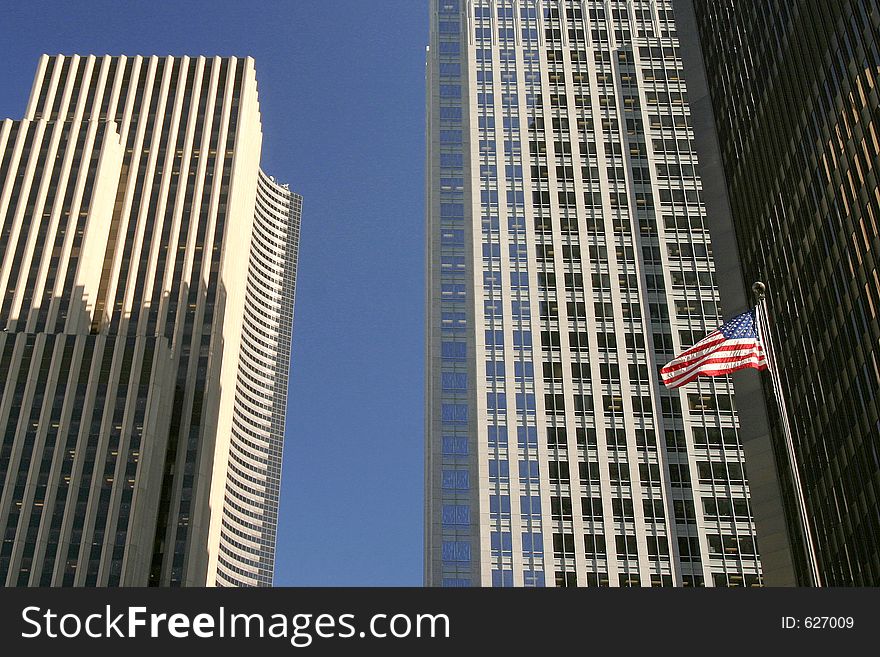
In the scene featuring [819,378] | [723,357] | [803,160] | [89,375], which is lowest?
[723,357]

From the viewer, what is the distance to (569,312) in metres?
137

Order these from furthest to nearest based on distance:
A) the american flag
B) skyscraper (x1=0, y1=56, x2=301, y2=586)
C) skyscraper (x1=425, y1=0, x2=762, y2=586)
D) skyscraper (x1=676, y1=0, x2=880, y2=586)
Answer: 1. skyscraper (x1=0, y1=56, x2=301, y2=586)
2. skyscraper (x1=425, y1=0, x2=762, y2=586)
3. skyscraper (x1=676, y1=0, x2=880, y2=586)
4. the american flag

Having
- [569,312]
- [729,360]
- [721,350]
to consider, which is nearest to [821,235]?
[721,350]

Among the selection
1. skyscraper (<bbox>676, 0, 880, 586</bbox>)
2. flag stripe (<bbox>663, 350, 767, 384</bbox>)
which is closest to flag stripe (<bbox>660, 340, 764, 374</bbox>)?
flag stripe (<bbox>663, 350, 767, 384</bbox>)

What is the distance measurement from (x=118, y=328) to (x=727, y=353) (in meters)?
143

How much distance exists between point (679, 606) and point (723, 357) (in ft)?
86.8

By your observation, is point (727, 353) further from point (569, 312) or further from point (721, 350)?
point (569, 312)

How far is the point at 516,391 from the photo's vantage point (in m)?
131

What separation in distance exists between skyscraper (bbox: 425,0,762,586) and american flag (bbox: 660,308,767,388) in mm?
76815

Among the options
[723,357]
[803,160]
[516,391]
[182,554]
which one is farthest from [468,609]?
[182,554]

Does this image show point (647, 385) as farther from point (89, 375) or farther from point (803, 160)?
point (89, 375)

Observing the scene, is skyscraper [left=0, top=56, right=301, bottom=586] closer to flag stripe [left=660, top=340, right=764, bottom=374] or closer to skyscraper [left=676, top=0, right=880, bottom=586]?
skyscraper [left=676, top=0, right=880, bottom=586]

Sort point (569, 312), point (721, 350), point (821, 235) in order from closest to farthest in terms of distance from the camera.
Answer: point (721, 350) < point (821, 235) < point (569, 312)

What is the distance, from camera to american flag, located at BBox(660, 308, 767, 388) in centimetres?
4109
